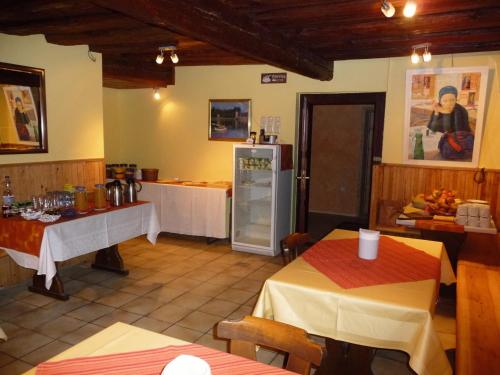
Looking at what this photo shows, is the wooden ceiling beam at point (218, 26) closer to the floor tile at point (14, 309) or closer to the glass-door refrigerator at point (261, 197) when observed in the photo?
the glass-door refrigerator at point (261, 197)

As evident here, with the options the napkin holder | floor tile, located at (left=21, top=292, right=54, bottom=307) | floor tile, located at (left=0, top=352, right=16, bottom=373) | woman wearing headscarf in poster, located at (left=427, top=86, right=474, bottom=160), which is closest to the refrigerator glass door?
woman wearing headscarf in poster, located at (left=427, top=86, right=474, bottom=160)

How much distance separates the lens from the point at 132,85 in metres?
6.12

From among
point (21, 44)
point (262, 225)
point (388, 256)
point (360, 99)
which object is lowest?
point (262, 225)

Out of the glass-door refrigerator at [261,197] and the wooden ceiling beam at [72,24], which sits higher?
the wooden ceiling beam at [72,24]

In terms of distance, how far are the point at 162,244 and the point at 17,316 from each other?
229cm

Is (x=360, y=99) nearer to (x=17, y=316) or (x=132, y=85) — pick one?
(x=132, y=85)

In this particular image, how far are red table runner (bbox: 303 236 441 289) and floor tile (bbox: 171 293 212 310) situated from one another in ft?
4.58

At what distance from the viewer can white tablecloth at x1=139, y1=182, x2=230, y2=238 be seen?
5.31 m

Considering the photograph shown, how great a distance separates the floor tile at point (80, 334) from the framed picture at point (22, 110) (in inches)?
73.7

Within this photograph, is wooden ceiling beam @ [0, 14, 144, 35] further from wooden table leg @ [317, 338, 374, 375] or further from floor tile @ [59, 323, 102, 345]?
wooden table leg @ [317, 338, 374, 375]

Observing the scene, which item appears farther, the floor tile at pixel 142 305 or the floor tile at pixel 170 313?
the floor tile at pixel 142 305

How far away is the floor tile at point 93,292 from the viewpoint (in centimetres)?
371

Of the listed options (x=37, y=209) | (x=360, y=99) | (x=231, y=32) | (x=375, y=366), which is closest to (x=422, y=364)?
(x=375, y=366)

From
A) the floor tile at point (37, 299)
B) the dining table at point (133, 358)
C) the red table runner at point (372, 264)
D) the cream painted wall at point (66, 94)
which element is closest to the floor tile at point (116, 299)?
the floor tile at point (37, 299)
